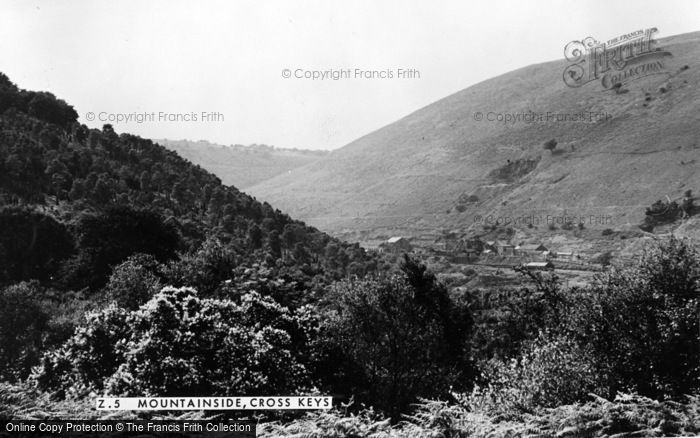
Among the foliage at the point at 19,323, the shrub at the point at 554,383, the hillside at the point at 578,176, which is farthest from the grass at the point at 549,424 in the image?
the hillside at the point at 578,176

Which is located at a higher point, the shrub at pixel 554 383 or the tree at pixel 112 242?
the tree at pixel 112 242

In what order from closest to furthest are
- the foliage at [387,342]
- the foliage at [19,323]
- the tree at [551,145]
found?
1. the foliage at [387,342]
2. the foliage at [19,323]
3. the tree at [551,145]

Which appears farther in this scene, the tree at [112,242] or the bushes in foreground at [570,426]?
the tree at [112,242]

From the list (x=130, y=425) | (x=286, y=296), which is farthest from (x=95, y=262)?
(x=130, y=425)

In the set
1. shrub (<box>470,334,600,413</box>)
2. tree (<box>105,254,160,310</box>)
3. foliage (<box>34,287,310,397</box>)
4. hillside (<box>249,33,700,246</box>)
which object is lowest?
shrub (<box>470,334,600,413</box>)

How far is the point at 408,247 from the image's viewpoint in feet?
525

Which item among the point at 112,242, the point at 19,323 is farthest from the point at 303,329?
the point at 112,242

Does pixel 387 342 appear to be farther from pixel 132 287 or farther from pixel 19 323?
pixel 19 323

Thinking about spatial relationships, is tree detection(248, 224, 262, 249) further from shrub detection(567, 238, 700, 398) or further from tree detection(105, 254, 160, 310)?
shrub detection(567, 238, 700, 398)

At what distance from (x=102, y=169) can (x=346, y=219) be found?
105m

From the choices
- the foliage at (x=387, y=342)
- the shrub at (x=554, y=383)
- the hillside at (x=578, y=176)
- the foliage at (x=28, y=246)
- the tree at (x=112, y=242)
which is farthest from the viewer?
the hillside at (x=578, y=176)

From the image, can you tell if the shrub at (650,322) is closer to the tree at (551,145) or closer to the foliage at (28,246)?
the foliage at (28,246)

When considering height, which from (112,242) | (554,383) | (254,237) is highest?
(254,237)

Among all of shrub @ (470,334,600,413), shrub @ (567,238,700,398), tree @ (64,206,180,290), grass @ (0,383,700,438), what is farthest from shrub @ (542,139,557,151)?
grass @ (0,383,700,438)
